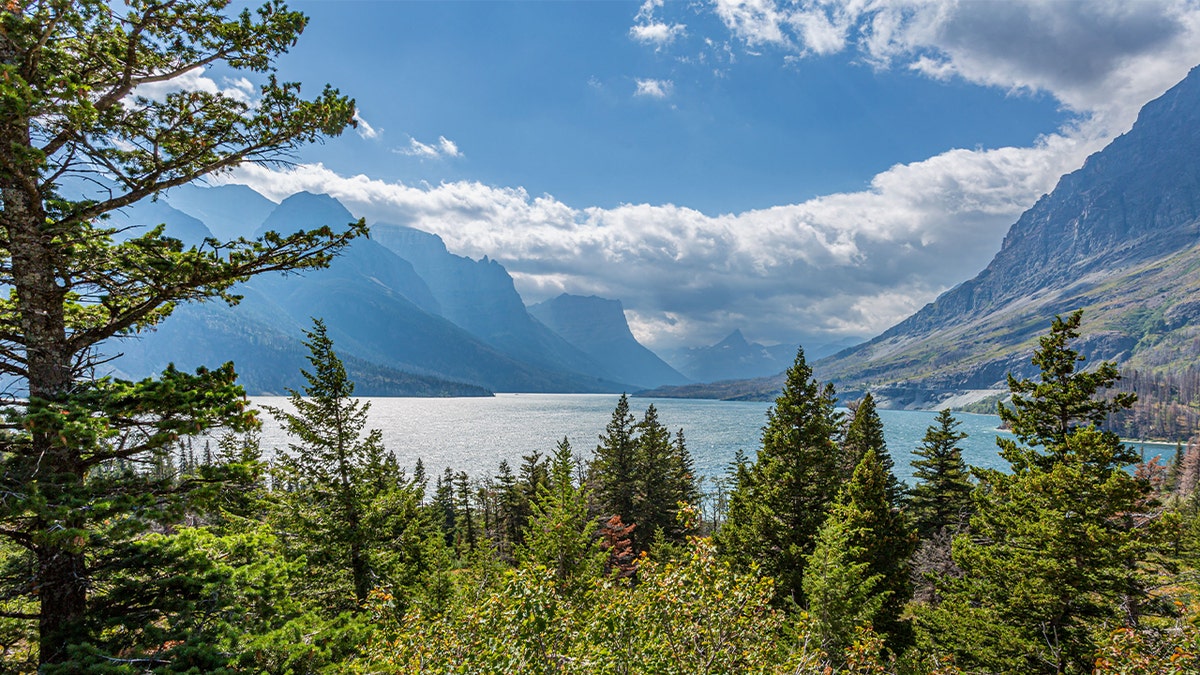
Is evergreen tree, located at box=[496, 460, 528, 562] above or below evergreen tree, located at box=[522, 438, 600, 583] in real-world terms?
below

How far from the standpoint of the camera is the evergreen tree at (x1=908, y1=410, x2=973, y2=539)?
29.9 m

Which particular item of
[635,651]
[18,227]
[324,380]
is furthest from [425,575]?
[18,227]

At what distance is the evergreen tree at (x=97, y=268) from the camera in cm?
564

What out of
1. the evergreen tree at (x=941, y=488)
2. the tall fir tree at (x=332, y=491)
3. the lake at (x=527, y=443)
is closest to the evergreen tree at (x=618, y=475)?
the evergreen tree at (x=941, y=488)

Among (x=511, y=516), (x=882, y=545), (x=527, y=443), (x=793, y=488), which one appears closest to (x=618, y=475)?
(x=793, y=488)

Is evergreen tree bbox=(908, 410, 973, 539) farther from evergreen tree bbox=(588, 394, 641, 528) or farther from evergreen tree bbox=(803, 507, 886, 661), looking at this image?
evergreen tree bbox=(588, 394, 641, 528)

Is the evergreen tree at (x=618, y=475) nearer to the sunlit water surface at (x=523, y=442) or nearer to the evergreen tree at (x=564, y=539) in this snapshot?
the evergreen tree at (x=564, y=539)

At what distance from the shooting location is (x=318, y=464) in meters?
17.8

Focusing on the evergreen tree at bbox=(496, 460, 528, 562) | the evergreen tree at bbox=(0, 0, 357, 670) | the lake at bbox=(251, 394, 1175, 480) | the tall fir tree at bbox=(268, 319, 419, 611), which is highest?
the evergreen tree at bbox=(0, 0, 357, 670)

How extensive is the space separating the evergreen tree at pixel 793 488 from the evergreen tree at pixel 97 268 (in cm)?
1856

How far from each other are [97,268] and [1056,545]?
20991 mm

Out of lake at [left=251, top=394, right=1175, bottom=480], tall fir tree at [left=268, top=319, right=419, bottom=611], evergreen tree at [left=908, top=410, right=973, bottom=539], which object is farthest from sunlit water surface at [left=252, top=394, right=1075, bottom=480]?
tall fir tree at [left=268, top=319, right=419, bottom=611]

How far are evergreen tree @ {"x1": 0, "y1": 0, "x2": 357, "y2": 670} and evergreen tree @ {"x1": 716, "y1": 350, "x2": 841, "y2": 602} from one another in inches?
731

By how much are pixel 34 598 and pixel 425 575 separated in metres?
16.7
